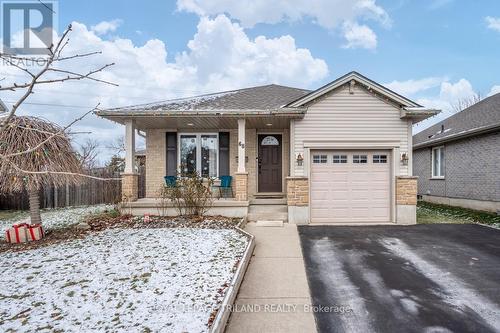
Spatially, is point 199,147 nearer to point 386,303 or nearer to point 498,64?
point 386,303

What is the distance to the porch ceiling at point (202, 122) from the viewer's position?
9.41m

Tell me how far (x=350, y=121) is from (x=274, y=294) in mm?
6497

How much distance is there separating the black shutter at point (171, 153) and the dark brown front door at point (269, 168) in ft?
10.4

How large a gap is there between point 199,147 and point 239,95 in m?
2.64

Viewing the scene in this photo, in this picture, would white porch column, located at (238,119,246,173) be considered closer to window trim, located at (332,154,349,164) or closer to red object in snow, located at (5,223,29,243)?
window trim, located at (332,154,349,164)

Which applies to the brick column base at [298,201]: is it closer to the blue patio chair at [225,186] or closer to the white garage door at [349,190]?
the white garage door at [349,190]

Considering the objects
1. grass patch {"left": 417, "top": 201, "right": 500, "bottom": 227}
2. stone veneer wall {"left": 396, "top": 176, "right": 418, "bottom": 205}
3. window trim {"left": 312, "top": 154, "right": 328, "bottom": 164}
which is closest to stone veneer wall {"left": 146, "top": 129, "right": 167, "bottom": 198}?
window trim {"left": 312, "top": 154, "right": 328, "bottom": 164}

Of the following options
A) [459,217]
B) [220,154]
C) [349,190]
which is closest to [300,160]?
[349,190]

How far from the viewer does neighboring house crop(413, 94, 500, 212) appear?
10.8 metres

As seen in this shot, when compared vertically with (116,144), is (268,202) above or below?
below

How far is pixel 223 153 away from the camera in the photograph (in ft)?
35.9

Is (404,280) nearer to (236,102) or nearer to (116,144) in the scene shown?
(236,102)

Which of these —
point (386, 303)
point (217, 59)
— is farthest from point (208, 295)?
point (217, 59)

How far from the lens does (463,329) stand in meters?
3.27
